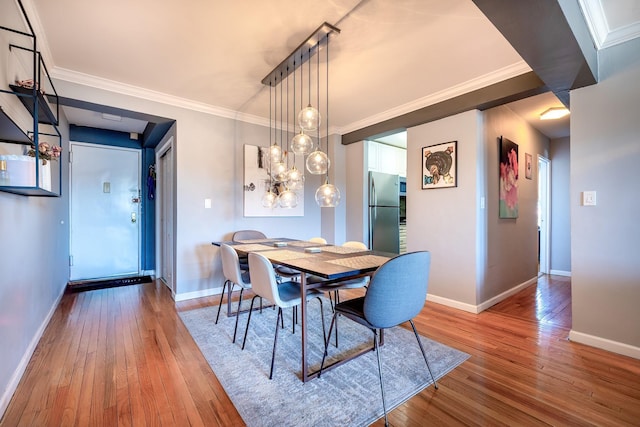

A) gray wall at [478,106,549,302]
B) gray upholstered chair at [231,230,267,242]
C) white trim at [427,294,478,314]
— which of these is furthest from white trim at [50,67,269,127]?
white trim at [427,294,478,314]

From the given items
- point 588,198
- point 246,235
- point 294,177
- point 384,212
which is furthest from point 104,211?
point 588,198

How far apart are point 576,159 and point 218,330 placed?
3356 millimetres

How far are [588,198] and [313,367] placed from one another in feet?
8.15

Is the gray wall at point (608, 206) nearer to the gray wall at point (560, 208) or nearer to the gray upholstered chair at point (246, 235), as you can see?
the gray wall at point (560, 208)

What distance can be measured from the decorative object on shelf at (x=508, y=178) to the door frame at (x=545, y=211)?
1.68 m

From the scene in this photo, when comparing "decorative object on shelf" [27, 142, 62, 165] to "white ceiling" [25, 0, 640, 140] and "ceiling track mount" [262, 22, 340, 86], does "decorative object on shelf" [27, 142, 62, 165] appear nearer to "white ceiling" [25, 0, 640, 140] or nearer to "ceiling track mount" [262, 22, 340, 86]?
"white ceiling" [25, 0, 640, 140]

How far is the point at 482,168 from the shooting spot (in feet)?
9.64

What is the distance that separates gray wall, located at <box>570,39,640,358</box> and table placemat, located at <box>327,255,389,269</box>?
168cm

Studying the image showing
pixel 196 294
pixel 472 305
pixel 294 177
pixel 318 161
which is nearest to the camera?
pixel 318 161

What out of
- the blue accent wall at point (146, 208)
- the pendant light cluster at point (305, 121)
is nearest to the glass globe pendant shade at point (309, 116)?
the pendant light cluster at point (305, 121)

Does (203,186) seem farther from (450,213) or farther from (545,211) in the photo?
(545,211)

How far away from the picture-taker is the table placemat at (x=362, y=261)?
5.82ft

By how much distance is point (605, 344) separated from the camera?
6.97 ft

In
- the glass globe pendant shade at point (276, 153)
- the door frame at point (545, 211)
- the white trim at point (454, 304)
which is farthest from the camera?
the door frame at point (545, 211)
